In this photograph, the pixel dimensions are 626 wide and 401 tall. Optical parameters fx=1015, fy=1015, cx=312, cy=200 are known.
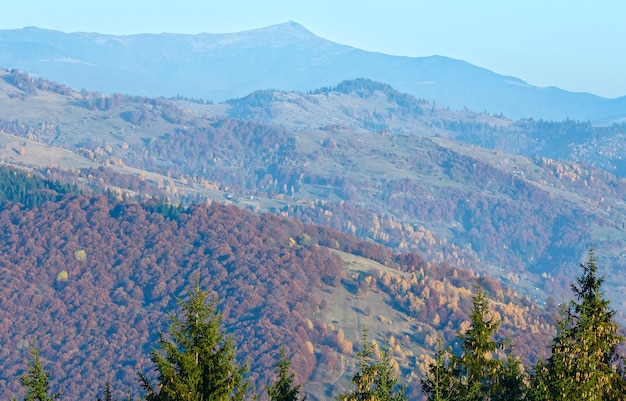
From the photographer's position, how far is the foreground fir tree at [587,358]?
37.0m

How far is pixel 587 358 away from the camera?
37781 millimetres

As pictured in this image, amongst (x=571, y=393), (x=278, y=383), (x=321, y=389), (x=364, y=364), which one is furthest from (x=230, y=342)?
(x=321, y=389)

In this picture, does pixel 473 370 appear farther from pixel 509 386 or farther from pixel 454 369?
pixel 509 386

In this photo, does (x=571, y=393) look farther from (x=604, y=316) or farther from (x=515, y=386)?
(x=515, y=386)

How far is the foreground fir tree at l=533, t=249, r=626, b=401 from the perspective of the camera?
1455 inches

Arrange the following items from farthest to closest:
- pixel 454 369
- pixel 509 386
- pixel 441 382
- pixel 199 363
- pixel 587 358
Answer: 1. pixel 509 386
2. pixel 454 369
3. pixel 441 382
4. pixel 587 358
5. pixel 199 363

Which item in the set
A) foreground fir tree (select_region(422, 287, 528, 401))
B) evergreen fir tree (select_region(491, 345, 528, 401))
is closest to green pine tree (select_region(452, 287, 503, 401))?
foreground fir tree (select_region(422, 287, 528, 401))

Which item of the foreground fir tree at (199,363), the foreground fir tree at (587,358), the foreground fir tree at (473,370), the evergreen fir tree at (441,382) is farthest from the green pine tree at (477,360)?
the foreground fir tree at (199,363)

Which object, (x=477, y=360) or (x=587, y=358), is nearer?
(x=587, y=358)

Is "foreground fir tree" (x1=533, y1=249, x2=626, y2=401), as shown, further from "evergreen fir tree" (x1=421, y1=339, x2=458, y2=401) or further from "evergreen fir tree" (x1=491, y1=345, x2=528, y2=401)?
"evergreen fir tree" (x1=421, y1=339, x2=458, y2=401)

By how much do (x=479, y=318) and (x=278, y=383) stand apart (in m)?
9.86

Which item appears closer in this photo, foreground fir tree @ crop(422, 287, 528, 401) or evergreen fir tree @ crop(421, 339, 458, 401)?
evergreen fir tree @ crop(421, 339, 458, 401)

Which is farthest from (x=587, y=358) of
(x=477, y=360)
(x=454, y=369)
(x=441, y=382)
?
(x=441, y=382)

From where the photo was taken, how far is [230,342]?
3641 centimetres
